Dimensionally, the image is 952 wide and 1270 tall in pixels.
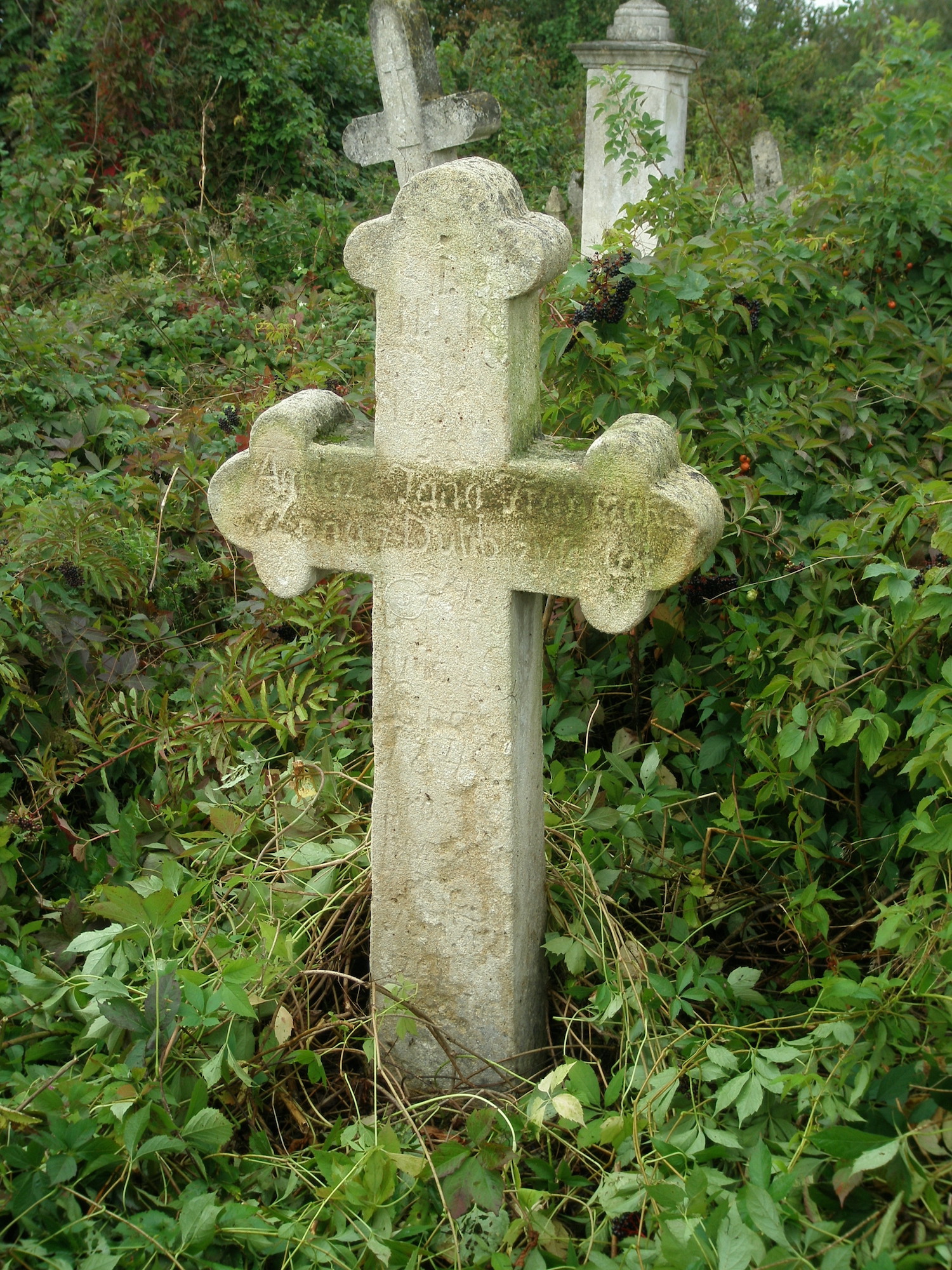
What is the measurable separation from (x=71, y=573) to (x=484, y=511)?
1695mm

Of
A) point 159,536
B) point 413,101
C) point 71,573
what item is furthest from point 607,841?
point 413,101

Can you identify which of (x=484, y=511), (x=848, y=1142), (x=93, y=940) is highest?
(x=484, y=511)

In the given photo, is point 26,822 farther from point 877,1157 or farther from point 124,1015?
point 877,1157

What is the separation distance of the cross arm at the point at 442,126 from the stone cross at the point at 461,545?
127 inches

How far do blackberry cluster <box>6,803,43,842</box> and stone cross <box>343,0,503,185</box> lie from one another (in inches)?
145

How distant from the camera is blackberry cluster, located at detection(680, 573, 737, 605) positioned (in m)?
2.69

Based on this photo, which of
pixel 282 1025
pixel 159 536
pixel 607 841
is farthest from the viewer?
pixel 159 536

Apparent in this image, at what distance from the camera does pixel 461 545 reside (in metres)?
2.21

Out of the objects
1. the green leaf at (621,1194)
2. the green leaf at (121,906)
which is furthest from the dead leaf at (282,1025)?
the green leaf at (621,1194)

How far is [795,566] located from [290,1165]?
1711 mm

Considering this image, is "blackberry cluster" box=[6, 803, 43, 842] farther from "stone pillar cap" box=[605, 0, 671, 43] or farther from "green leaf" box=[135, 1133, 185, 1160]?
"stone pillar cap" box=[605, 0, 671, 43]

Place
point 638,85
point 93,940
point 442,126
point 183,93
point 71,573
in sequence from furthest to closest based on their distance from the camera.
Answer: point 183,93, point 638,85, point 442,126, point 71,573, point 93,940

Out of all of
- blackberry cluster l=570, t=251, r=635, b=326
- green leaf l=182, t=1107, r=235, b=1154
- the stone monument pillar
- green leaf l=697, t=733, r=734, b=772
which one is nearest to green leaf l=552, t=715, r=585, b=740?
green leaf l=697, t=733, r=734, b=772

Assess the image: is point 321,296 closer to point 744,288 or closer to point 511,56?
point 744,288
